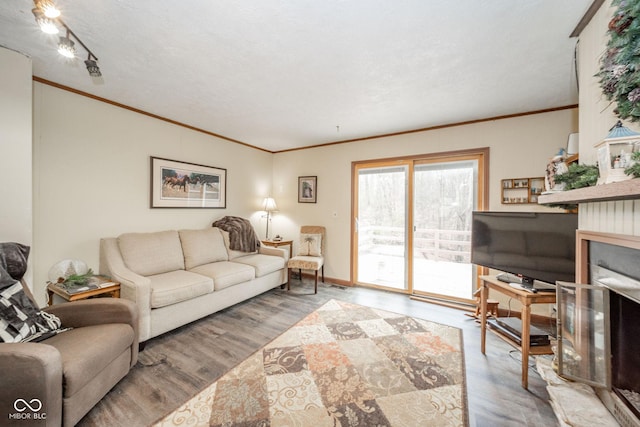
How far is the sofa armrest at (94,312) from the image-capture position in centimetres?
171

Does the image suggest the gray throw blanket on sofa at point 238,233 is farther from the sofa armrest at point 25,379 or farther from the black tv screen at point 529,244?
the black tv screen at point 529,244

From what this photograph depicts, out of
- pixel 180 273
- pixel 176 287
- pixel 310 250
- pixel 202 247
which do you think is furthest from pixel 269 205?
pixel 176 287

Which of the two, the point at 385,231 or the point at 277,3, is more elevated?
the point at 277,3

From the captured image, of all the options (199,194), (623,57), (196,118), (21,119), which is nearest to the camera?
(623,57)

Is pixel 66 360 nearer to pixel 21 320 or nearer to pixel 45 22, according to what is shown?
pixel 21 320

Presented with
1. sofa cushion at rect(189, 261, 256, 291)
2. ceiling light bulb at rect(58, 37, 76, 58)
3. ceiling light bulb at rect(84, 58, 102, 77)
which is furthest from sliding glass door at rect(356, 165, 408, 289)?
ceiling light bulb at rect(58, 37, 76, 58)

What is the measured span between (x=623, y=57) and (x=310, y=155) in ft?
12.3

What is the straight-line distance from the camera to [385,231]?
12.7 ft

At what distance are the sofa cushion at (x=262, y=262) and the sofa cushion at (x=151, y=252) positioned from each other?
0.83m

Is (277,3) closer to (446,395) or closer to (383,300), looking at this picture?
(446,395)

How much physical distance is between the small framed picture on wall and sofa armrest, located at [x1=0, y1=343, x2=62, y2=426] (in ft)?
11.8

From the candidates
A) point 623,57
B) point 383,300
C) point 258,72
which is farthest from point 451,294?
point 258,72

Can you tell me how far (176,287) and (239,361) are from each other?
975mm

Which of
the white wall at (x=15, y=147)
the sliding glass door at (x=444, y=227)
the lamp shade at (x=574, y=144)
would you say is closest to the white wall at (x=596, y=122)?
the lamp shade at (x=574, y=144)
